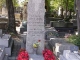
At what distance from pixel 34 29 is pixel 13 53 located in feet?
6.04

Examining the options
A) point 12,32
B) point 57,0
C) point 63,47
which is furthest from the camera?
point 57,0

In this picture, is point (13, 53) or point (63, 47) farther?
point (13, 53)

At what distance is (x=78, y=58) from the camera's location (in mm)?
7719

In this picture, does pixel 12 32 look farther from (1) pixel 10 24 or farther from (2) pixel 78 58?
(2) pixel 78 58

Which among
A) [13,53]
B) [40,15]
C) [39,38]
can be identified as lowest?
[13,53]

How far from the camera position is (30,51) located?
11109mm

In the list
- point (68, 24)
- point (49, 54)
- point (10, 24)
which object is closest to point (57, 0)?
point (68, 24)

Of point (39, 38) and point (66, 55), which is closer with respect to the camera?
point (66, 55)

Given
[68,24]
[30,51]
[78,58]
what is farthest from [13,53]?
[68,24]

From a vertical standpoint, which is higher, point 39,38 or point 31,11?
point 31,11

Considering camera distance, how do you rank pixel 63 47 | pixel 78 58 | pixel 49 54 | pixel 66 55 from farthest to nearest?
pixel 63 47, pixel 49 54, pixel 66 55, pixel 78 58

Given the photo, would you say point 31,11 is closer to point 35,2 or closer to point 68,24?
point 35,2

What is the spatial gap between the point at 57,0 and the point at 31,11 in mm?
25680

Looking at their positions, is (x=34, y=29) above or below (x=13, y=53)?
above
